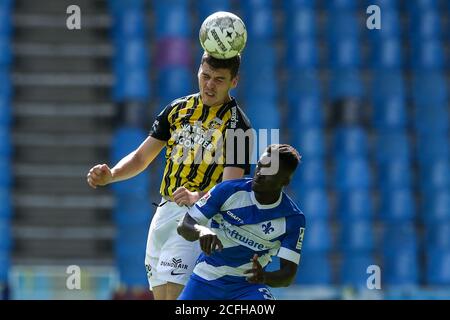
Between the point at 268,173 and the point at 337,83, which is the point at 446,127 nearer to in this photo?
the point at 337,83

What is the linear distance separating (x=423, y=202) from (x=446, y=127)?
1140 mm

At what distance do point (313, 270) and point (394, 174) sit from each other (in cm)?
190

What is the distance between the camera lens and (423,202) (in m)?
13.0

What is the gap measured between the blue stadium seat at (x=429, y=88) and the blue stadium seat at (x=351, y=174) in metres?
1.40

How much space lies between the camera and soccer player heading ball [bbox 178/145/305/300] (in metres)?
5.30

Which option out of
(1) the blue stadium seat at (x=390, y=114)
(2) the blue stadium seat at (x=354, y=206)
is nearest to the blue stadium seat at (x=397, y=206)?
(2) the blue stadium seat at (x=354, y=206)

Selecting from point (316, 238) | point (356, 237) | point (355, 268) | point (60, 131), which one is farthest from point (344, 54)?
point (60, 131)

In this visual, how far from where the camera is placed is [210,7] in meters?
13.5

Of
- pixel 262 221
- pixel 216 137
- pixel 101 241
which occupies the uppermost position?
pixel 216 137

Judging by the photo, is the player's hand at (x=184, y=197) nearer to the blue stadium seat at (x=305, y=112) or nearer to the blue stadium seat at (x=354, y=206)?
the blue stadium seat at (x=354, y=206)

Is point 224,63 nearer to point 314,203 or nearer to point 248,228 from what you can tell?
point 248,228

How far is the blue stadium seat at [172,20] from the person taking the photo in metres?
13.3

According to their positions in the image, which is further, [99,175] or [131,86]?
[131,86]

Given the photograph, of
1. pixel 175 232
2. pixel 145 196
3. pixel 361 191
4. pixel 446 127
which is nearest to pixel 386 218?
pixel 361 191
